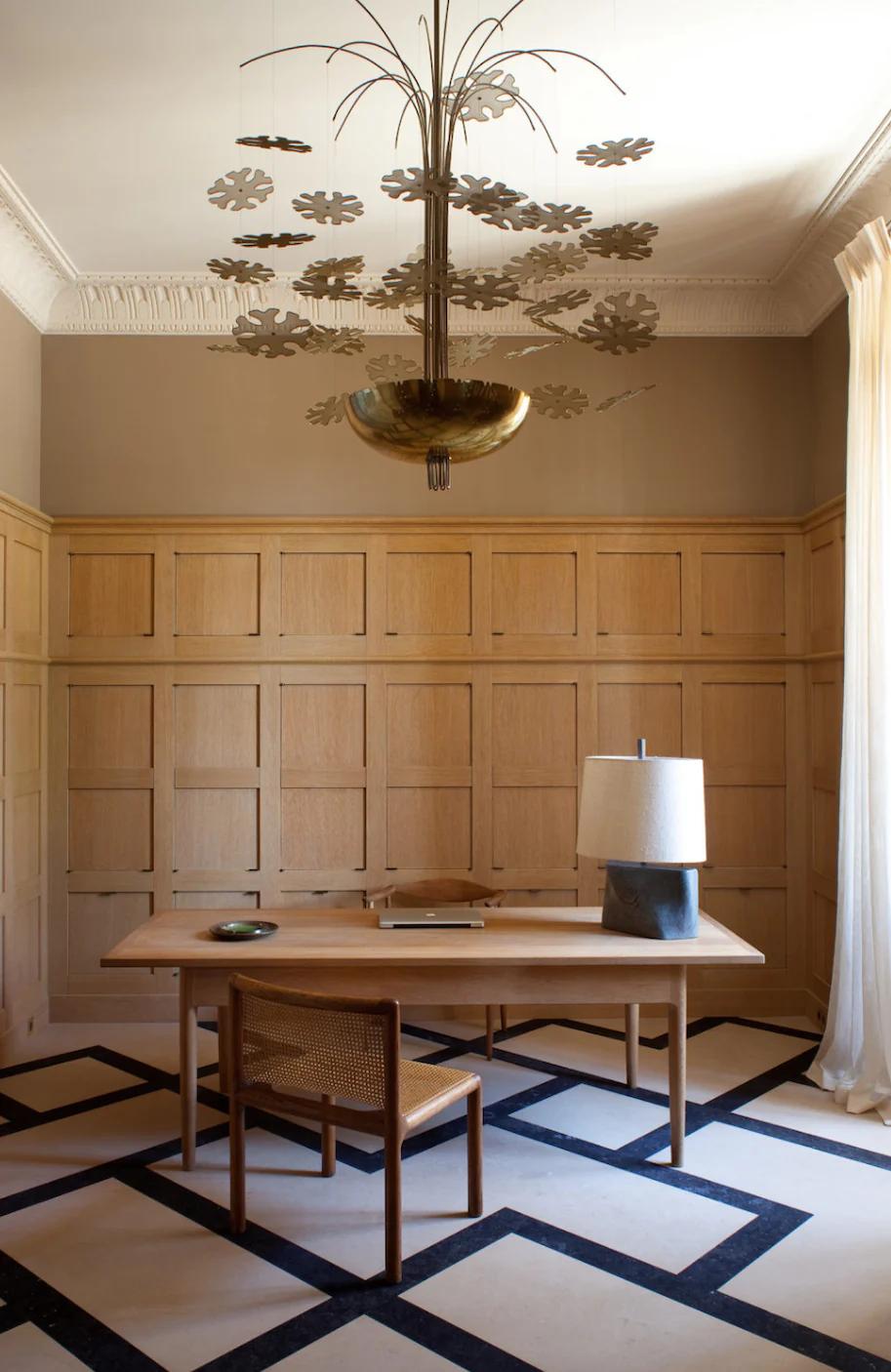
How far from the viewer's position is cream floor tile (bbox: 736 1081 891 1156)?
3.61 metres

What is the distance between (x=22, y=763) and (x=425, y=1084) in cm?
259

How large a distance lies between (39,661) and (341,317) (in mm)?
2146

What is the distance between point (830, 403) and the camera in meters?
4.84

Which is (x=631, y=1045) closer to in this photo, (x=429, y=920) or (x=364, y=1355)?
(x=429, y=920)

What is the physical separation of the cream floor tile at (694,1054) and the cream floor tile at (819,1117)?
7.4 inches

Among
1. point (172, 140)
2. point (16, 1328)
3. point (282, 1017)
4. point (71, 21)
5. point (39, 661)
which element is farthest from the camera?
point (39, 661)

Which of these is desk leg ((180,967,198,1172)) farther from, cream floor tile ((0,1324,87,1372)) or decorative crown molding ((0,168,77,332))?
decorative crown molding ((0,168,77,332))

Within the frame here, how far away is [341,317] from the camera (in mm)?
5141

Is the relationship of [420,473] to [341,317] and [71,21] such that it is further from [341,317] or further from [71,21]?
[71,21]

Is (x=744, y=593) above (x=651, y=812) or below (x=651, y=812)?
above

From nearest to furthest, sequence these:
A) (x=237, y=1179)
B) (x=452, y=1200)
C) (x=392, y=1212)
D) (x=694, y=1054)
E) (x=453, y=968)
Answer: (x=392, y=1212), (x=237, y=1179), (x=452, y=1200), (x=453, y=968), (x=694, y=1054)

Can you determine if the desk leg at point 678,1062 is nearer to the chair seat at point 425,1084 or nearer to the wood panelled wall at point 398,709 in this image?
the chair seat at point 425,1084

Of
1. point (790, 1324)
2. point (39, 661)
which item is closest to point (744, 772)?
point (790, 1324)

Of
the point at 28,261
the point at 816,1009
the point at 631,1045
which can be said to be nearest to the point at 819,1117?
the point at 631,1045
